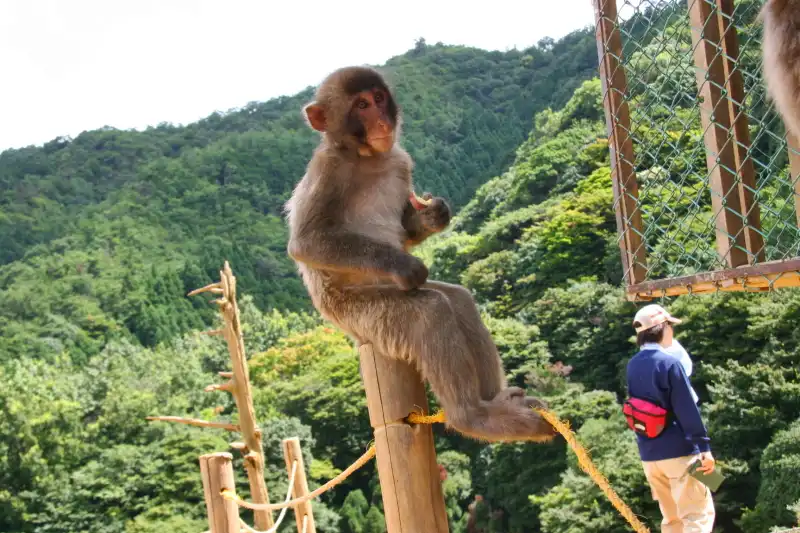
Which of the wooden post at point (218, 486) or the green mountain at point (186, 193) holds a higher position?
the green mountain at point (186, 193)

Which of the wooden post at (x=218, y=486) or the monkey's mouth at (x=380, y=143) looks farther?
the wooden post at (x=218, y=486)

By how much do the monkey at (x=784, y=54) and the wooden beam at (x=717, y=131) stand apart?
0.39m

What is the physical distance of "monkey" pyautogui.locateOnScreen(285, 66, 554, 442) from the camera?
8.84 feet

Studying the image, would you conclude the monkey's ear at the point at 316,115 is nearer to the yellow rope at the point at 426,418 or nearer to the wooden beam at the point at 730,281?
the yellow rope at the point at 426,418

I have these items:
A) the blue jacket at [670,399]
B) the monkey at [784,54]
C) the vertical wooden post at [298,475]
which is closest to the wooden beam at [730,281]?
the monkey at [784,54]

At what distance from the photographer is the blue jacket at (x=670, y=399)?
4191 mm

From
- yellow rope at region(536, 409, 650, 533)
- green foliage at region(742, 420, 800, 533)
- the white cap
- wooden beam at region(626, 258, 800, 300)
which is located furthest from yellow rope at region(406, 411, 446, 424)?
green foliage at region(742, 420, 800, 533)

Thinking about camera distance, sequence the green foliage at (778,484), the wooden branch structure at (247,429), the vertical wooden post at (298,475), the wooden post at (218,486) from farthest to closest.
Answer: the green foliage at (778,484) < the wooden branch structure at (247,429) < the vertical wooden post at (298,475) < the wooden post at (218,486)

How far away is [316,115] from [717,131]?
1.42 meters

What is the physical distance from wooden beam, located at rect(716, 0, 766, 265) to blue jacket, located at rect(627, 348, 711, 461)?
50.0 inches

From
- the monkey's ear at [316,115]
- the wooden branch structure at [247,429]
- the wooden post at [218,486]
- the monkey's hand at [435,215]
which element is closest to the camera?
the monkey's hand at [435,215]

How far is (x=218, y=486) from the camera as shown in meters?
4.89

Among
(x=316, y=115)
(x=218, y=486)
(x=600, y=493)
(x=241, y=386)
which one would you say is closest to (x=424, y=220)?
(x=316, y=115)

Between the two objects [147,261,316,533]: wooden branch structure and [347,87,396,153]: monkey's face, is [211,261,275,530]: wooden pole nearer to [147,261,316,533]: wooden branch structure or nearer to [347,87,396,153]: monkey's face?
[147,261,316,533]: wooden branch structure
